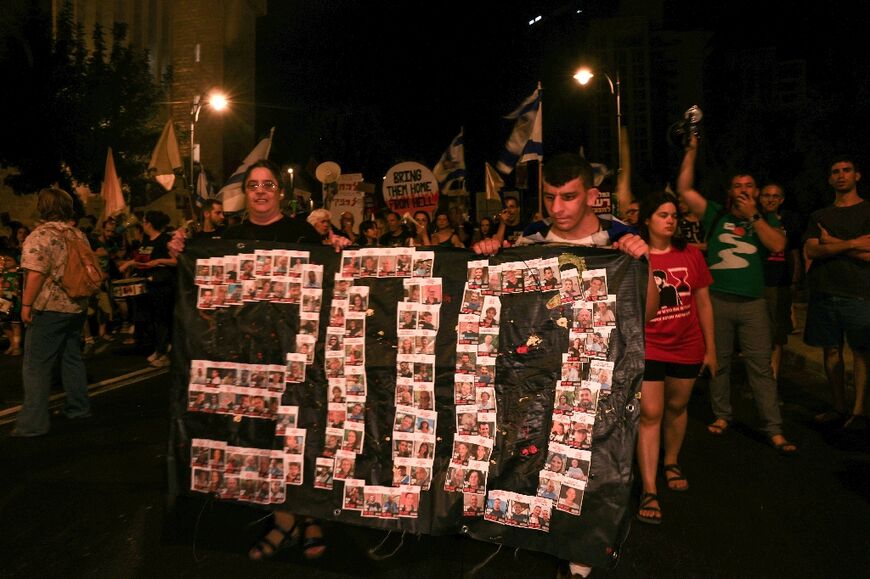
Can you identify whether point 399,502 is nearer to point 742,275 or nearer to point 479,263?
point 479,263

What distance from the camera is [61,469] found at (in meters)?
5.23

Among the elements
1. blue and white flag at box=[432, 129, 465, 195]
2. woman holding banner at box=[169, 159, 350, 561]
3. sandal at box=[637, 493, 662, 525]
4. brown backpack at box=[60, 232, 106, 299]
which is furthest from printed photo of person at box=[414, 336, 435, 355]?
blue and white flag at box=[432, 129, 465, 195]

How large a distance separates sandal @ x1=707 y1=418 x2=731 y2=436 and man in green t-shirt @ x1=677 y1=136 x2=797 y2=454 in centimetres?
49

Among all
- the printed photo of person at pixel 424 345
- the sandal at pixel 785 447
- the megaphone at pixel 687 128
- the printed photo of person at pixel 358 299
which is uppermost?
the megaphone at pixel 687 128

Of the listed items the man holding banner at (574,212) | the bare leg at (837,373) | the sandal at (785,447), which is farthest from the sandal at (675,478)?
the bare leg at (837,373)

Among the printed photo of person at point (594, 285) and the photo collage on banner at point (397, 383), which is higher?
the printed photo of person at point (594, 285)

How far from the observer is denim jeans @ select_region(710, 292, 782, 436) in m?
5.80

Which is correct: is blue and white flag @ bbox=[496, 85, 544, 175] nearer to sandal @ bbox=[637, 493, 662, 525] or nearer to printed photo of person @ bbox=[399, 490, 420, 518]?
sandal @ bbox=[637, 493, 662, 525]

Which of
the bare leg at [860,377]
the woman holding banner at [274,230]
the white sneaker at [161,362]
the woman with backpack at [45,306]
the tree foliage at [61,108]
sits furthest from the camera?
the tree foliage at [61,108]

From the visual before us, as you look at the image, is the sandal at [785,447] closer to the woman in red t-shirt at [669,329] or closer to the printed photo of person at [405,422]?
the woman in red t-shirt at [669,329]

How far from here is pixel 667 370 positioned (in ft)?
15.3

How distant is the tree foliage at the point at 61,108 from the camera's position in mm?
25578

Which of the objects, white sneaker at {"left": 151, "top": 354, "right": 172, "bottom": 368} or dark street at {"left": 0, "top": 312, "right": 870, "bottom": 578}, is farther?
white sneaker at {"left": 151, "top": 354, "right": 172, "bottom": 368}

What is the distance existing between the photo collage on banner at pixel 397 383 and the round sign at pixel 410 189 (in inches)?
441
